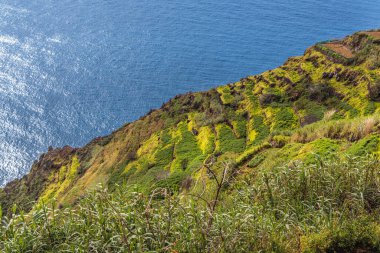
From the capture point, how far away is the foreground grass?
7.30 m

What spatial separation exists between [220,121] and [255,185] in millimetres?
35594

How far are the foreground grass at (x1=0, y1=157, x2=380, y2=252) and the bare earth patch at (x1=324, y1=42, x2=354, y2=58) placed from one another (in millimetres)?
41633

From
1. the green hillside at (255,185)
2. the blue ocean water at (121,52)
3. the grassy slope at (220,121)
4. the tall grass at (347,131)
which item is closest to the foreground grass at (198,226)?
the green hillside at (255,185)

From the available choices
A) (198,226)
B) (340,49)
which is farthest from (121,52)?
(198,226)

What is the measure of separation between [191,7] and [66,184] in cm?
8016

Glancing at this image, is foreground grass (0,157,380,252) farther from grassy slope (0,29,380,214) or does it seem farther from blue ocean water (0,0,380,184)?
blue ocean water (0,0,380,184)

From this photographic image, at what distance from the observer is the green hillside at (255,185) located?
7461mm

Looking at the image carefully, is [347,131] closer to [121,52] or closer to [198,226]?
[198,226]

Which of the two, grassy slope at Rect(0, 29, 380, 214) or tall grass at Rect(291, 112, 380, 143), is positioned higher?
tall grass at Rect(291, 112, 380, 143)

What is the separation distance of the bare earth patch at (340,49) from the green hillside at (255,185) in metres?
0.23

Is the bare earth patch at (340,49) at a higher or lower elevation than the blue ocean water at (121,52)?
higher

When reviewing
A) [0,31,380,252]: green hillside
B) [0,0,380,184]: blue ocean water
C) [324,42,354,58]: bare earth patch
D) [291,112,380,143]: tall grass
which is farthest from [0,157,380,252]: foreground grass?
[0,0,380,184]: blue ocean water

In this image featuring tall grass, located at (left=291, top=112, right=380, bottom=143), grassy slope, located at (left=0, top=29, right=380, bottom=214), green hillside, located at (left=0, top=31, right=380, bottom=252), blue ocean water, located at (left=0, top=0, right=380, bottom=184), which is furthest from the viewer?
blue ocean water, located at (left=0, top=0, right=380, bottom=184)

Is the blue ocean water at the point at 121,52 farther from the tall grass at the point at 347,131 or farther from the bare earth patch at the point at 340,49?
the tall grass at the point at 347,131
